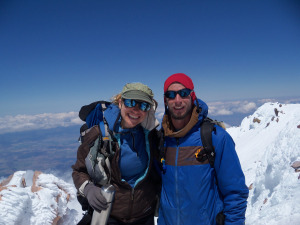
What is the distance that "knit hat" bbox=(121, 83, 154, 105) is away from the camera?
3.26 m

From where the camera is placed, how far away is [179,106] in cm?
353

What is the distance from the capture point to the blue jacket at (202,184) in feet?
10.5

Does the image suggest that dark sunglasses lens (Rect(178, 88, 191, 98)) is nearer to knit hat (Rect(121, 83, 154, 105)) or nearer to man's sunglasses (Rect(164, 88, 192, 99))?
man's sunglasses (Rect(164, 88, 192, 99))

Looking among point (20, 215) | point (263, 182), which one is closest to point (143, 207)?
point (20, 215)

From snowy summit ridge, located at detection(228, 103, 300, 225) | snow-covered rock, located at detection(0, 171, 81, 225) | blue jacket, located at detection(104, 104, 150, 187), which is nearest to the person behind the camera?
blue jacket, located at detection(104, 104, 150, 187)

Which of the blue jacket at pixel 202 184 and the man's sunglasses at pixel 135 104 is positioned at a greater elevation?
the man's sunglasses at pixel 135 104

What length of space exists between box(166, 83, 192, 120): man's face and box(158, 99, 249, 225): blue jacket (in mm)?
167

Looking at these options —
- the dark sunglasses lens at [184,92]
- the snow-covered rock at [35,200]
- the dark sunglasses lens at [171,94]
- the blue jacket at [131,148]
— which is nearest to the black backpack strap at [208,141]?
the dark sunglasses lens at [184,92]

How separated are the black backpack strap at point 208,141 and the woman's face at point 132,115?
111cm

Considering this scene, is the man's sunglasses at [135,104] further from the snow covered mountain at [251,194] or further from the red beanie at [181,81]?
the snow covered mountain at [251,194]

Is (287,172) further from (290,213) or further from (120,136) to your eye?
(120,136)

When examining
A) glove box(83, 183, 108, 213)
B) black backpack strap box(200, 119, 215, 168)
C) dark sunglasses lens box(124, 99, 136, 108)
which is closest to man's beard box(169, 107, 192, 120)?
black backpack strap box(200, 119, 215, 168)

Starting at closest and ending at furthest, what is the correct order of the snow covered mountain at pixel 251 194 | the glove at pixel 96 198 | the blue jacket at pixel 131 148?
the glove at pixel 96 198, the blue jacket at pixel 131 148, the snow covered mountain at pixel 251 194

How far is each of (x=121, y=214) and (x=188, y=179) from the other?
4.95 feet
